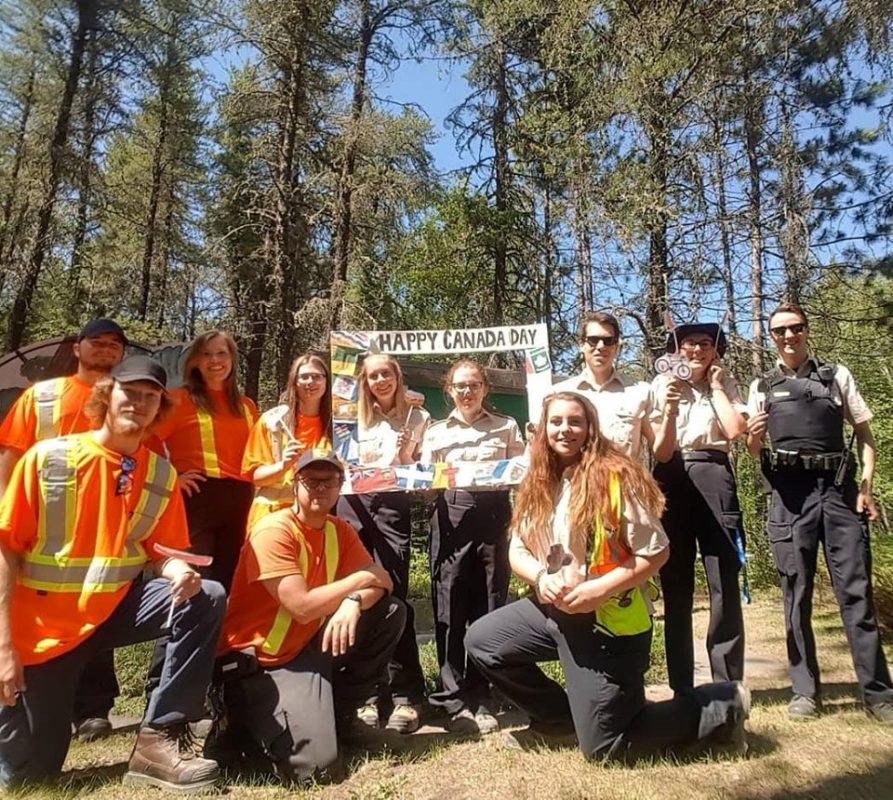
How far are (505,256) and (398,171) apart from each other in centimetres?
253

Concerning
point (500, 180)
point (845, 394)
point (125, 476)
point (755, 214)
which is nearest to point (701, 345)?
point (845, 394)

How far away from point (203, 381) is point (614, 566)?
2.41 metres

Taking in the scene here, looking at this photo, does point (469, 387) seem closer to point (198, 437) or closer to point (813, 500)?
point (198, 437)

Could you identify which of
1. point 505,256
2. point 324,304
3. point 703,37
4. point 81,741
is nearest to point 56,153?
point 324,304

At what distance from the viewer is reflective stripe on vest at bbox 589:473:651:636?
2797mm

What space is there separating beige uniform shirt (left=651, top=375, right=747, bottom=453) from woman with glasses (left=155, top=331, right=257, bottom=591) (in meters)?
2.26

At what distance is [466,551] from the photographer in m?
3.61

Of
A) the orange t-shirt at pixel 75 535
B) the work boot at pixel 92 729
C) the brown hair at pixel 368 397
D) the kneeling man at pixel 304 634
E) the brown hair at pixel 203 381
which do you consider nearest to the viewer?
the orange t-shirt at pixel 75 535

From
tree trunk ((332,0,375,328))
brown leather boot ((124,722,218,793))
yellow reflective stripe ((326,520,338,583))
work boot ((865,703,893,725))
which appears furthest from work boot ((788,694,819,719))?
tree trunk ((332,0,375,328))

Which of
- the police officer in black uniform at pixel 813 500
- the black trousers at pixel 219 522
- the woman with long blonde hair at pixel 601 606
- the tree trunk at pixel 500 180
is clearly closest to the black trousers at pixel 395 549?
the black trousers at pixel 219 522

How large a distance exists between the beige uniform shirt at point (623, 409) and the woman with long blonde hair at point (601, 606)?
590 millimetres

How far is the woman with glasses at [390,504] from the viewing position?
3684 mm

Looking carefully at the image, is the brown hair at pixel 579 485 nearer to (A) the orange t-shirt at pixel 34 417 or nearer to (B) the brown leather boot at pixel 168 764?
(B) the brown leather boot at pixel 168 764

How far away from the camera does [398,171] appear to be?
12477mm
